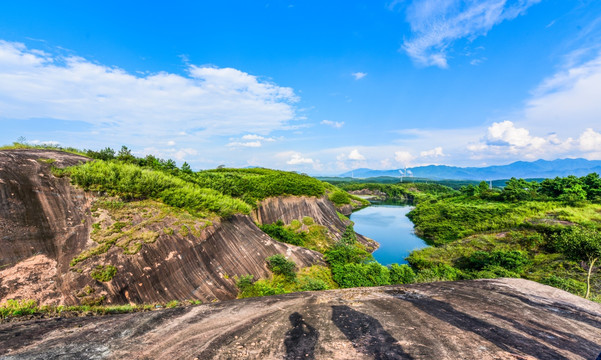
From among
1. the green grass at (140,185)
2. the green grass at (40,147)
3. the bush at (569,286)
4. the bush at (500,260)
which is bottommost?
the bush at (500,260)

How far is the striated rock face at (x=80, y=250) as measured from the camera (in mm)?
9109

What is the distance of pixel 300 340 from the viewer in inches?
248

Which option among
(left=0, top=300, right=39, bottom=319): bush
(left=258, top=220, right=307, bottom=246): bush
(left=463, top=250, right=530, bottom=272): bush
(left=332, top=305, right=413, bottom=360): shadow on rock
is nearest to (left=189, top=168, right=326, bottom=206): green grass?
(left=258, top=220, right=307, bottom=246): bush

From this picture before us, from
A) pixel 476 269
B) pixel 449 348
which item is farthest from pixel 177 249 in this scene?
pixel 476 269

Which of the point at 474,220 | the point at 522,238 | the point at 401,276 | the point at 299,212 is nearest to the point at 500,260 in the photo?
the point at 522,238

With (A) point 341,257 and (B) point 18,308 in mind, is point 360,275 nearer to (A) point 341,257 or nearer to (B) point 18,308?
(A) point 341,257

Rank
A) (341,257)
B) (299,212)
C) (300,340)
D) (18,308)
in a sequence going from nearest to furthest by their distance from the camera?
(300,340) < (18,308) < (341,257) < (299,212)

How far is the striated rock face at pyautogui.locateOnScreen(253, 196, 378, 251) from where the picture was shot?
32.6m

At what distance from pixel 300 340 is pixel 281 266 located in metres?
12.8

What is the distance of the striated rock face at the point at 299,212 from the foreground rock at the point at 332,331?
917 inches

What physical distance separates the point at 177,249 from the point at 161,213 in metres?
2.79

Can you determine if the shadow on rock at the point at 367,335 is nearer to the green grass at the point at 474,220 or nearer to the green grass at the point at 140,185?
the green grass at the point at 140,185

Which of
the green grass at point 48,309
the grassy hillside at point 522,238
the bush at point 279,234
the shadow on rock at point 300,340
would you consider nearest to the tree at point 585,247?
the grassy hillside at point 522,238

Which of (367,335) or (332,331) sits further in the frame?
(332,331)
